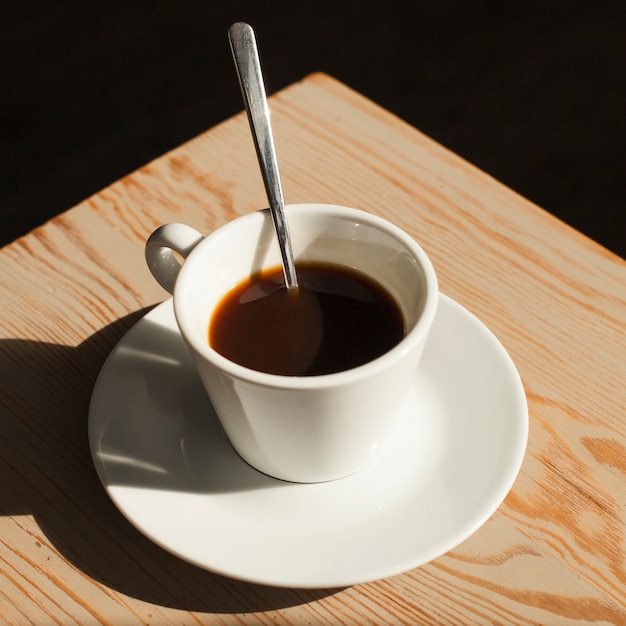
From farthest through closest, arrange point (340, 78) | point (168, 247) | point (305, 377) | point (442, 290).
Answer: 1. point (340, 78)
2. point (442, 290)
3. point (168, 247)
4. point (305, 377)

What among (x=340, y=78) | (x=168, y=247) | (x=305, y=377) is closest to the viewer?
(x=305, y=377)

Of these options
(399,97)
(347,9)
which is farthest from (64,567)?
(347,9)

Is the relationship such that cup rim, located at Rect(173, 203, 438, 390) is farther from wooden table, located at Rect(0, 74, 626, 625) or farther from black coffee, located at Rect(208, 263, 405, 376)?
wooden table, located at Rect(0, 74, 626, 625)

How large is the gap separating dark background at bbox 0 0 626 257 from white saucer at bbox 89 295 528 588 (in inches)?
51.4

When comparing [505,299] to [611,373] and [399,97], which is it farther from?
[399,97]

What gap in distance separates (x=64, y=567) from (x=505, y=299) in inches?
21.4

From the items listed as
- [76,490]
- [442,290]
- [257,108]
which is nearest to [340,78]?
[442,290]

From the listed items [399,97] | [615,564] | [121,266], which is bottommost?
[399,97]

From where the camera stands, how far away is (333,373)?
68 cm

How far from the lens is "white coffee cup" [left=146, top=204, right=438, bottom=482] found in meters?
0.63

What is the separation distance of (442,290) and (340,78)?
62.5 inches

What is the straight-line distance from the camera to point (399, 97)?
2.34m

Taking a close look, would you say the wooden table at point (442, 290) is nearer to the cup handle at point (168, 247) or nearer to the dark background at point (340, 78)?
the cup handle at point (168, 247)

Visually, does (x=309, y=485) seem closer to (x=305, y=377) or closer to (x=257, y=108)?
(x=305, y=377)
